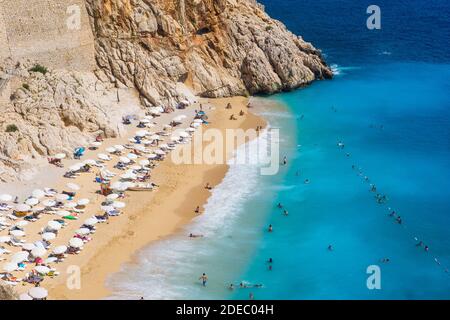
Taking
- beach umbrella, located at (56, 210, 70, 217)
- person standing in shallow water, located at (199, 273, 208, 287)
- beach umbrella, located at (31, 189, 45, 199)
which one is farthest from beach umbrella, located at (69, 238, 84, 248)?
person standing in shallow water, located at (199, 273, 208, 287)

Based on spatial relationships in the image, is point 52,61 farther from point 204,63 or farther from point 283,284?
point 283,284

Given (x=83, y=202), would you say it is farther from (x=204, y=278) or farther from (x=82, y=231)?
(x=204, y=278)

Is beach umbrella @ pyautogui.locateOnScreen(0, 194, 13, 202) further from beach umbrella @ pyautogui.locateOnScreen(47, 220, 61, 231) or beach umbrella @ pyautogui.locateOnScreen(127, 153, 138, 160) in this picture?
beach umbrella @ pyautogui.locateOnScreen(127, 153, 138, 160)

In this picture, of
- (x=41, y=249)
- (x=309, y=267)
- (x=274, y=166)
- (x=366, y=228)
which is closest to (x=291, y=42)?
(x=274, y=166)

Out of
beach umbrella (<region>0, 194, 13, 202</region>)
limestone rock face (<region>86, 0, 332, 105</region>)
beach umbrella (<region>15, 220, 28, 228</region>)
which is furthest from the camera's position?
limestone rock face (<region>86, 0, 332, 105</region>)

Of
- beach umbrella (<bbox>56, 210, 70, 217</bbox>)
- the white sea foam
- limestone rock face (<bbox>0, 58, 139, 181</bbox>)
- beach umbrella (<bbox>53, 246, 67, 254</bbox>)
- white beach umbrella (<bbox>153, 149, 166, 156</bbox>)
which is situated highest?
limestone rock face (<bbox>0, 58, 139, 181</bbox>)

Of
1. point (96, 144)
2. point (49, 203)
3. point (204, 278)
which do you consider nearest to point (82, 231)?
point (49, 203)

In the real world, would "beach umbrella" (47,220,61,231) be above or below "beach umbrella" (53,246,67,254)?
above
